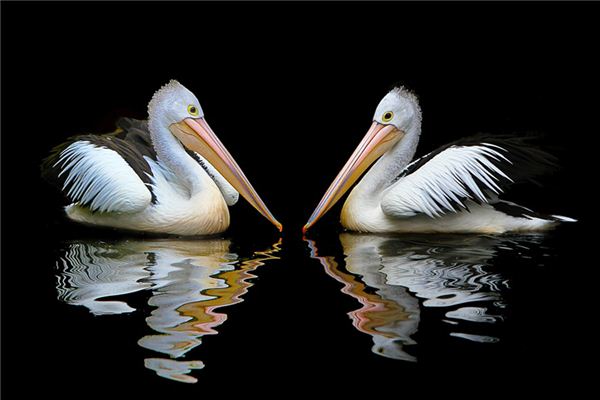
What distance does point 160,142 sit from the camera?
5.50 metres

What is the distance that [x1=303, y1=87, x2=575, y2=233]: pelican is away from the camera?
5234 millimetres

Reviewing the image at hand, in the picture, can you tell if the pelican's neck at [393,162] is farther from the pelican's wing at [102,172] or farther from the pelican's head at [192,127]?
the pelican's wing at [102,172]

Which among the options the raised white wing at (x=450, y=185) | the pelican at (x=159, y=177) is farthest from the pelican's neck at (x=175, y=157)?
the raised white wing at (x=450, y=185)

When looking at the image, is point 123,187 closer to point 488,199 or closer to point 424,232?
point 424,232

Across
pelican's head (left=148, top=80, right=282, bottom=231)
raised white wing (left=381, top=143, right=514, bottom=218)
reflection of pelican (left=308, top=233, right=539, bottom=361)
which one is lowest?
reflection of pelican (left=308, top=233, right=539, bottom=361)

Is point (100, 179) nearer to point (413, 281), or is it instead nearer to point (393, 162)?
point (393, 162)

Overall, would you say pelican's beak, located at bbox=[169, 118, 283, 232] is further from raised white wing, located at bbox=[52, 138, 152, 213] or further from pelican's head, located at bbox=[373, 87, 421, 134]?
pelican's head, located at bbox=[373, 87, 421, 134]

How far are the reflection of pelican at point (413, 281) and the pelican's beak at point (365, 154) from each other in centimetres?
35

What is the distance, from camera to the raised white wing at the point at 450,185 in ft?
17.1

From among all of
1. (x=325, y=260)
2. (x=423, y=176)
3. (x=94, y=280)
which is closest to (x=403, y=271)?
(x=325, y=260)

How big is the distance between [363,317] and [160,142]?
2508 millimetres

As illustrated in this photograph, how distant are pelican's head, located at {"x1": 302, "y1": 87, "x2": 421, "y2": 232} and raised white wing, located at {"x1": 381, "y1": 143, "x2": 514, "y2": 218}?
35cm

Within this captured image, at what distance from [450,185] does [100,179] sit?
2276mm

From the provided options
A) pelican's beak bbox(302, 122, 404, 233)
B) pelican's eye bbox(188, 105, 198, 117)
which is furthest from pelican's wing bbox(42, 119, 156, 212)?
pelican's beak bbox(302, 122, 404, 233)
